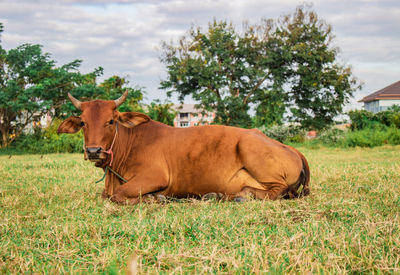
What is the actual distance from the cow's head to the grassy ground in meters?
0.62

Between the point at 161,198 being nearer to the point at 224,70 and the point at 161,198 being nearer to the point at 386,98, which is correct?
the point at 224,70

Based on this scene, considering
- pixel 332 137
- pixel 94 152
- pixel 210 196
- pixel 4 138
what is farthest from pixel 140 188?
pixel 332 137

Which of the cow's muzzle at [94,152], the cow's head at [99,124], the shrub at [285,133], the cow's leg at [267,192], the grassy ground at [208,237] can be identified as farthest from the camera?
the shrub at [285,133]

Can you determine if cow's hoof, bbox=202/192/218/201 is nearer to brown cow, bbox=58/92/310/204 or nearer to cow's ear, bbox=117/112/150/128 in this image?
brown cow, bbox=58/92/310/204

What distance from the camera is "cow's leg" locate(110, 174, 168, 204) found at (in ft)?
15.2

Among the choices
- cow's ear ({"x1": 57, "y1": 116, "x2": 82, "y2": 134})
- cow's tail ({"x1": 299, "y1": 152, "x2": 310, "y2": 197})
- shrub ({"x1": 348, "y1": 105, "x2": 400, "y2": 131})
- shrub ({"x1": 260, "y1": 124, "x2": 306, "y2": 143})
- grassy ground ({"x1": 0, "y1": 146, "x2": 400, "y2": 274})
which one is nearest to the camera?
grassy ground ({"x1": 0, "y1": 146, "x2": 400, "y2": 274})

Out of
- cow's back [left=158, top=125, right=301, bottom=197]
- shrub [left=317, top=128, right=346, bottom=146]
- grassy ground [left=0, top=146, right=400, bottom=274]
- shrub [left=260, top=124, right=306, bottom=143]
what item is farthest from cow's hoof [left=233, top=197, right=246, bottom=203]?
shrub [left=260, top=124, right=306, bottom=143]

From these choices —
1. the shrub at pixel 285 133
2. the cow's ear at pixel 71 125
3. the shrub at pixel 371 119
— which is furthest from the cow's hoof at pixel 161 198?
the shrub at pixel 285 133

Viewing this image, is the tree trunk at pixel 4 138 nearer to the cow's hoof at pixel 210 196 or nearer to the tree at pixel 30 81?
the tree at pixel 30 81

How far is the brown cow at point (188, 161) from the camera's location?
15.6ft

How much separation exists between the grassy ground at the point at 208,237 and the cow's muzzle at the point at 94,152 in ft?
1.76

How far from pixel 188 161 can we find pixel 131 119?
948mm

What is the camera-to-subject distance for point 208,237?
2.93 metres

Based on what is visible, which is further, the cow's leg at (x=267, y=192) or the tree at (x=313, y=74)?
the tree at (x=313, y=74)
